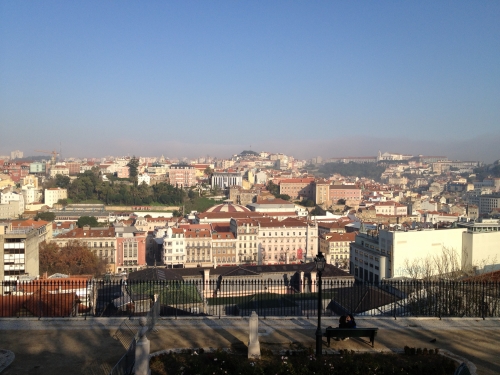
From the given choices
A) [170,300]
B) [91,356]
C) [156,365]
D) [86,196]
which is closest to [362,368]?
[156,365]

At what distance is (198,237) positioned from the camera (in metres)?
36.7

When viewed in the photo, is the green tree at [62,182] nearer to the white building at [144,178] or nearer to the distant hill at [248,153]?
the white building at [144,178]

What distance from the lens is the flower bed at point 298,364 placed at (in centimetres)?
661

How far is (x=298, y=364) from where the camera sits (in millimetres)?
6875

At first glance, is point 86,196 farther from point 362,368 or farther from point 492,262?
point 362,368

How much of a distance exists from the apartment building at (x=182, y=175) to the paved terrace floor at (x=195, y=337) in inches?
3005

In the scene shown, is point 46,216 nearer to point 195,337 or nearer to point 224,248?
point 224,248

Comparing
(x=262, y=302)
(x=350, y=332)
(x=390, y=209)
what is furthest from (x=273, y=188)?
(x=350, y=332)

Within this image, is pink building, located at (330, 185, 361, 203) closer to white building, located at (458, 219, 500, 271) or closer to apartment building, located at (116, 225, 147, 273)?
apartment building, located at (116, 225, 147, 273)

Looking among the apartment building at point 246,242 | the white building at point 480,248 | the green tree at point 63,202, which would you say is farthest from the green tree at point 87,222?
the white building at point 480,248

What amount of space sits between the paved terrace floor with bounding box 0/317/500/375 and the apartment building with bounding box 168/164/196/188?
76323 millimetres

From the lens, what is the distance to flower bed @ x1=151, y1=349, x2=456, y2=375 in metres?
6.61

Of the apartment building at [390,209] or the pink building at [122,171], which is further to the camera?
the pink building at [122,171]

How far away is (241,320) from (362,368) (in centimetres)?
288
